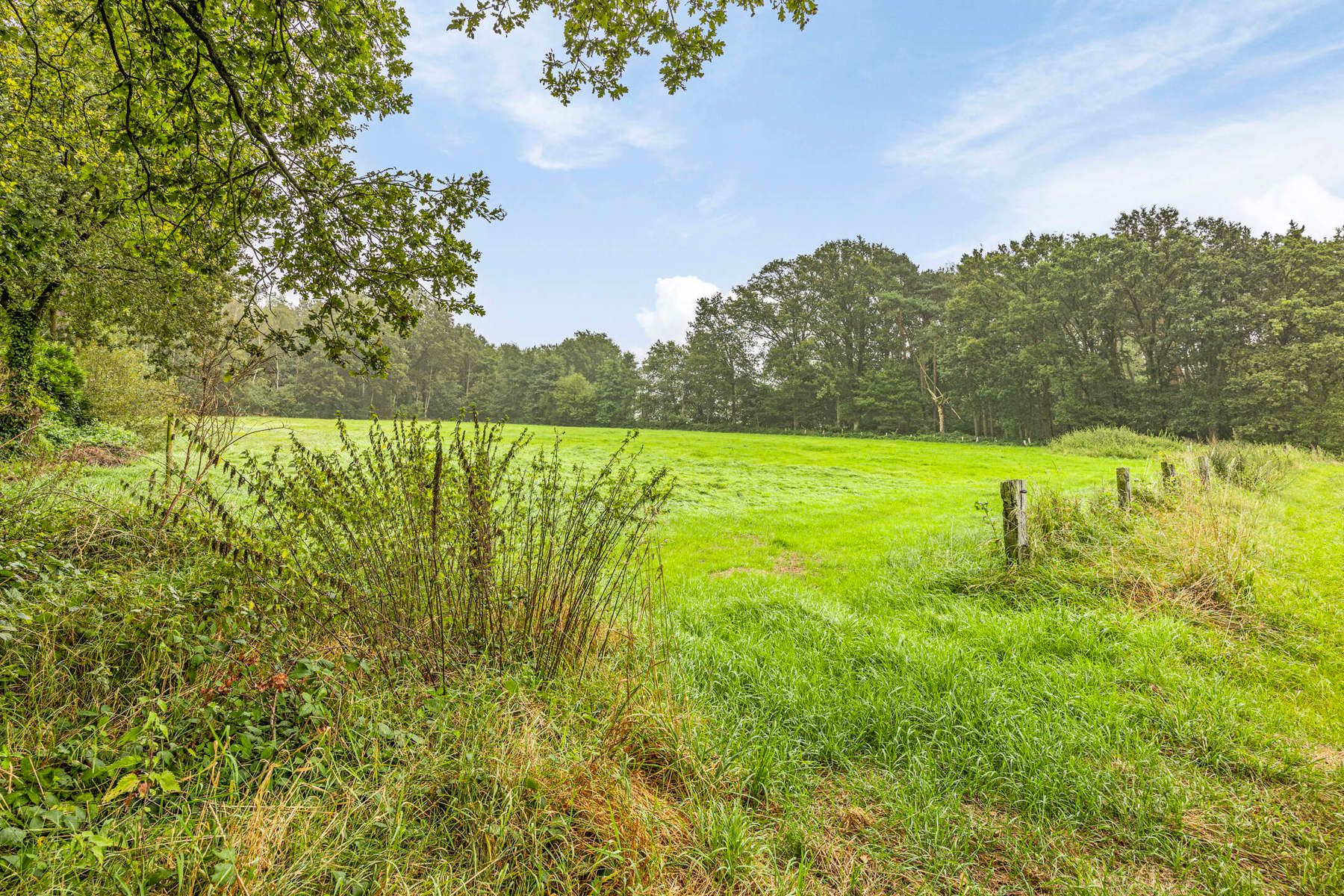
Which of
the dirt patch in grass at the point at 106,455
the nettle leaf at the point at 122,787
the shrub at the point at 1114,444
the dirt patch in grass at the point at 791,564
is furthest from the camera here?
the shrub at the point at 1114,444

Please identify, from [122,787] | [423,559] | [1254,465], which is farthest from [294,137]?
[1254,465]

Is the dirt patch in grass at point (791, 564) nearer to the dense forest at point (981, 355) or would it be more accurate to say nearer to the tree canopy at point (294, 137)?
the tree canopy at point (294, 137)

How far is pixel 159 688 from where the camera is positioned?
2.59 m

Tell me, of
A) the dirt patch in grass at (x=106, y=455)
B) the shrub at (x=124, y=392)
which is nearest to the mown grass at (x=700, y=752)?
the dirt patch in grass at (x=106, y=455)

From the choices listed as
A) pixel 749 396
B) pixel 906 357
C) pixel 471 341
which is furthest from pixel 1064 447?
pixel 471 341

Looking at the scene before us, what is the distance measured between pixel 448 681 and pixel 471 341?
72.4 meters

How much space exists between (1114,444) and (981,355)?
628 inches

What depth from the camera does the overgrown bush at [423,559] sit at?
3070mm

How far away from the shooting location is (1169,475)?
8516mm

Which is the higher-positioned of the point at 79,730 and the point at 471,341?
the point at 471,341

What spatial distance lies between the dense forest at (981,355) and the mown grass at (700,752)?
21295mm

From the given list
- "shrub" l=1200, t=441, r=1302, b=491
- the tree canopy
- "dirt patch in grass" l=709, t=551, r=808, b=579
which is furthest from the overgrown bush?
"shrub" l=1200, t=441, r=1302, b=491

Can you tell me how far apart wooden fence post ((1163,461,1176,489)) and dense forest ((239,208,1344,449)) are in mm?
23929

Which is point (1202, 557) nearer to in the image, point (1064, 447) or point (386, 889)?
point (386, 889)
